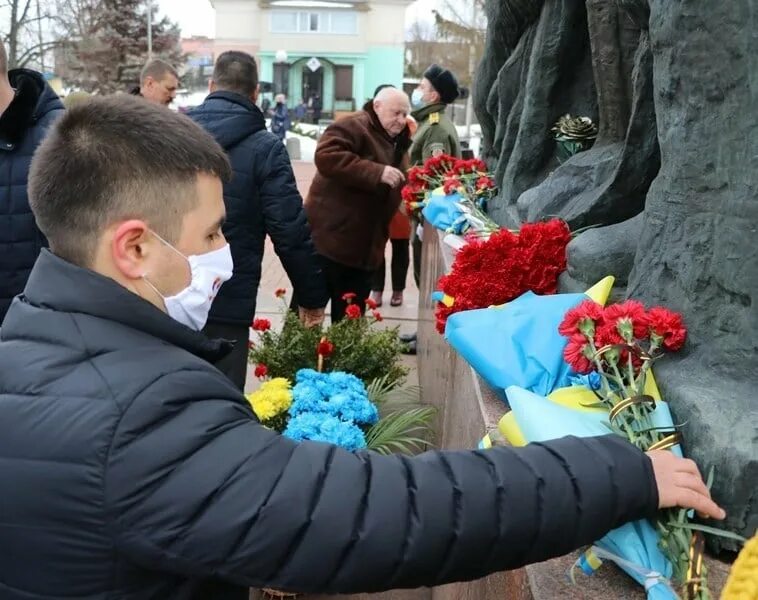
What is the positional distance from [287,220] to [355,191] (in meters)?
1.49

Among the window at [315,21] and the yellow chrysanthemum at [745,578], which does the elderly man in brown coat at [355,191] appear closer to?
the yellow chrysanthemum at [745,578]

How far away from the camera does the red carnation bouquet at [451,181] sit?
4.14 m

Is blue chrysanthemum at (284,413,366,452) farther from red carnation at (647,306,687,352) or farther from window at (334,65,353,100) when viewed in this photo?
window at (334,65,353,100)

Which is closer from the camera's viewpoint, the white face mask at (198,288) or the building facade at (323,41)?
the white face mask at (198,288)

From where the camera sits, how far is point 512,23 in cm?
411

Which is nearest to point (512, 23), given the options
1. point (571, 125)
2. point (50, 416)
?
point (571, 125)

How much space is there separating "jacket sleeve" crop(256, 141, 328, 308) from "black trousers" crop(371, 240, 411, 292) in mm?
3169

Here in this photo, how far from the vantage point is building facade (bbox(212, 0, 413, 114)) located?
4741cm

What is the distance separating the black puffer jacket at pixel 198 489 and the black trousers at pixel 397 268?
585cm

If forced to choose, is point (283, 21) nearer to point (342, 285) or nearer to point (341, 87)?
point (341, 87)

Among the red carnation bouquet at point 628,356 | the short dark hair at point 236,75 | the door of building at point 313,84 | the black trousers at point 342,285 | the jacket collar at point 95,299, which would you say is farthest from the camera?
the door of building at point 313,84

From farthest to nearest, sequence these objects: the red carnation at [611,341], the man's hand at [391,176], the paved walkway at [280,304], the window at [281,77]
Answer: the window at [281,77] → the paved walkway at [280,304] → the man's hand at [391,176] → the red carnation at [611,341]

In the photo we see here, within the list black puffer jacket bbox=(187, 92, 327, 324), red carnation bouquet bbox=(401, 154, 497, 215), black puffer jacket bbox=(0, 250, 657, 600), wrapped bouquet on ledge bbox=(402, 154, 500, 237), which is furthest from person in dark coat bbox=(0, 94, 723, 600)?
red carnation bouquet bbox=(401, 154, 497, 215)

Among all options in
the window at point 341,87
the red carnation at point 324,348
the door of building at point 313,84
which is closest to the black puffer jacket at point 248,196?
the red carnation at point 324,348
